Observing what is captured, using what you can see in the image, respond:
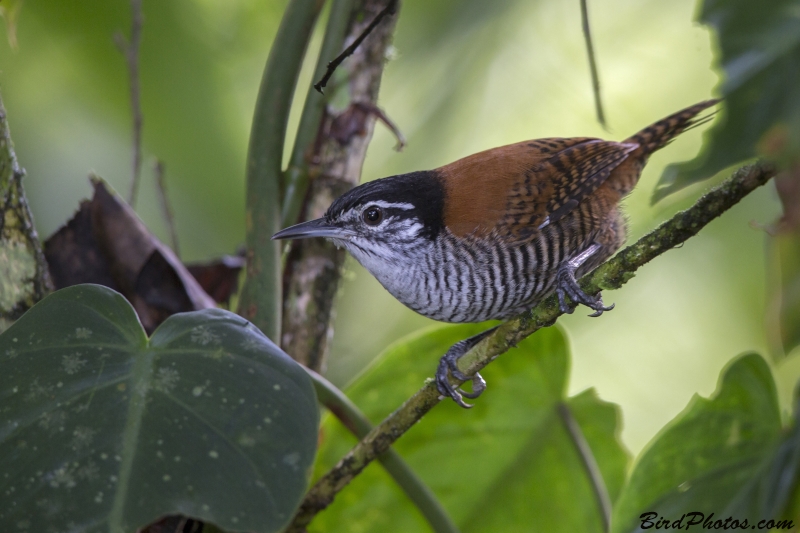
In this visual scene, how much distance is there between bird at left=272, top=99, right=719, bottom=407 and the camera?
1.61 metres

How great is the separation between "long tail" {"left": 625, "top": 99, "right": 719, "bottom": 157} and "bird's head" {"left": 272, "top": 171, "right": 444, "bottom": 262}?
1.96 feet

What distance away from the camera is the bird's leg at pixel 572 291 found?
4.37 feet

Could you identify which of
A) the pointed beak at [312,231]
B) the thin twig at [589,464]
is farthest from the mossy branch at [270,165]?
the thin twig at [589,464]

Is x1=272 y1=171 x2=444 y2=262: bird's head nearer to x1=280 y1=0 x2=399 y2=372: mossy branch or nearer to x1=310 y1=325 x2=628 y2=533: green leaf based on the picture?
x1=280 y1=0 x2=399 y2=372: mossy branch

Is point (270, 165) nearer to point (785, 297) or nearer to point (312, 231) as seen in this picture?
point (312, 231)

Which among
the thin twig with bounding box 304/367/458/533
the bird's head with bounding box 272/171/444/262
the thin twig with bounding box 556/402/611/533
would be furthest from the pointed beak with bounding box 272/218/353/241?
the thin twig with bounding box 556/402/611/533

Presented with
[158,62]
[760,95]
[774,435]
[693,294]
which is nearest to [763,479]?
[774,435]

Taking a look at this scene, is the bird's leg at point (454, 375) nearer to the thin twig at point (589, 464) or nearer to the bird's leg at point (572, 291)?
the bird's leg at point (572, 291)

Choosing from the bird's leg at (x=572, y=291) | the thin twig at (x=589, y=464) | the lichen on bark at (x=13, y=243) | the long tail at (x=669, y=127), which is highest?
the lichen on bark at (x=13, y=243)

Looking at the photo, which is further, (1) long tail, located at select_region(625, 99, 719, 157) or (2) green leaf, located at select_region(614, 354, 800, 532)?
(1) long tail, located at select_region(625, 99, 719, 157)

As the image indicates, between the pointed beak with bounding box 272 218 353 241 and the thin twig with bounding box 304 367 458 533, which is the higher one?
the pointed beak with bounding box 272 218 353 241

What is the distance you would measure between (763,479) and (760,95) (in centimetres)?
84

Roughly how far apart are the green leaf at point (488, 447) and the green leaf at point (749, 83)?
933mm

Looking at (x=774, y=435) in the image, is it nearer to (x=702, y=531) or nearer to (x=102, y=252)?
(x=702, y=531)
